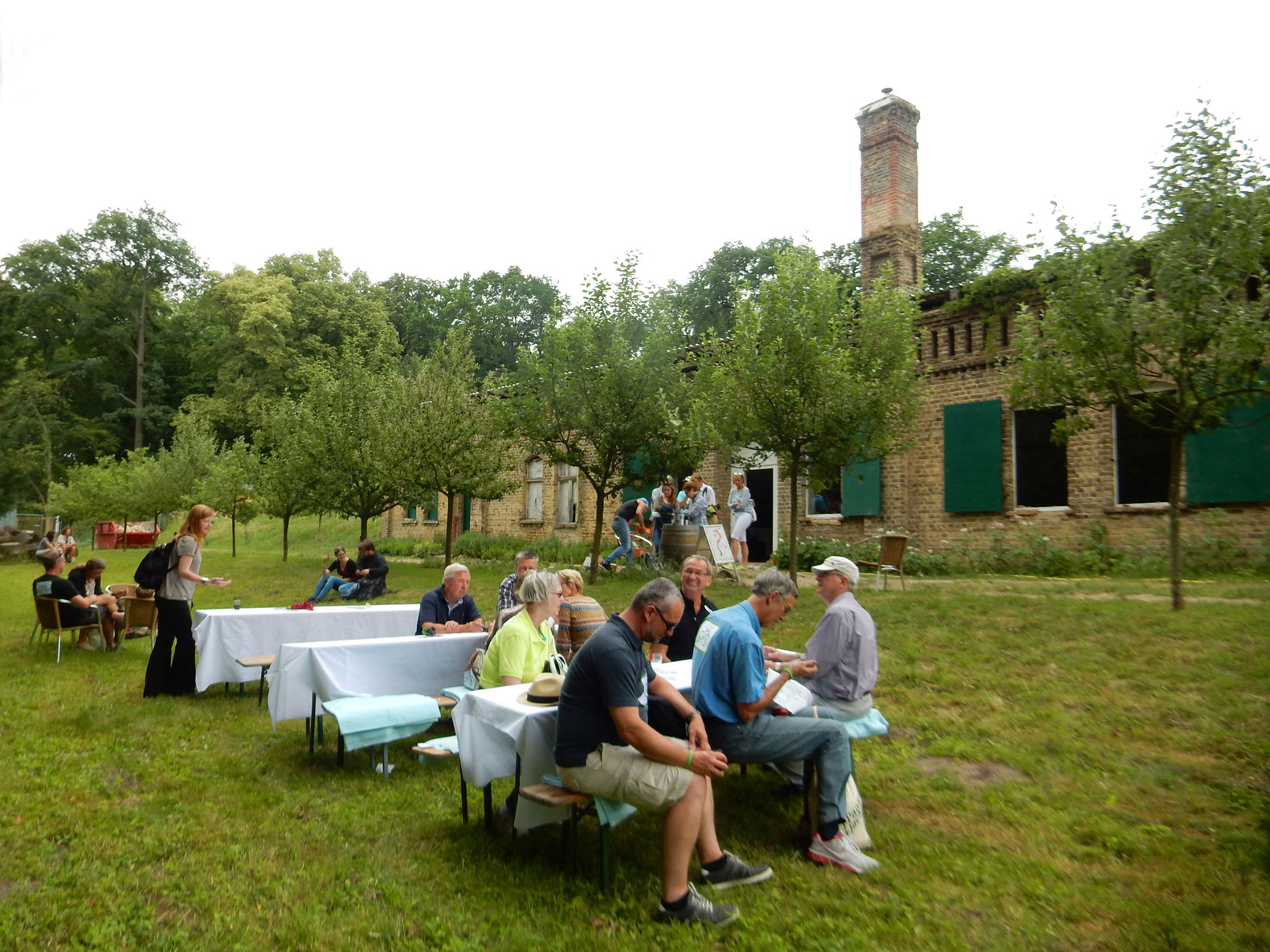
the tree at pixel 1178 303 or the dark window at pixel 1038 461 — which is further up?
the tree at pixel 1178 303

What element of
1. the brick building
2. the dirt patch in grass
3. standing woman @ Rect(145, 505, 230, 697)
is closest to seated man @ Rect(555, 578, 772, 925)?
the dirt patch in grass

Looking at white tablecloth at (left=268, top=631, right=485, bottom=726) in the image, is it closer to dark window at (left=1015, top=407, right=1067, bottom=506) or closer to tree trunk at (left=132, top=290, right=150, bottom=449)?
dark window at (left=1015, top=407, right=1067, bottom=506)

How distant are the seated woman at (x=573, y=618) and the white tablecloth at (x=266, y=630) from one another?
2582mm

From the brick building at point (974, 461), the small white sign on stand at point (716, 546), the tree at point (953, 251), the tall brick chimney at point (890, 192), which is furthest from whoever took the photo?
the tree at point (953, 251)

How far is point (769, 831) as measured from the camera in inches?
197

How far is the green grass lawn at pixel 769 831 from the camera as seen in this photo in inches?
149

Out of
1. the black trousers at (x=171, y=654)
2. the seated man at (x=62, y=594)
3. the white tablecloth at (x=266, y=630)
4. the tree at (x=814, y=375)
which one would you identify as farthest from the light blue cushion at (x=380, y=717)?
the tree at (x=814, y=375)

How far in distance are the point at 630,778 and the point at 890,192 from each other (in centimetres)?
1640

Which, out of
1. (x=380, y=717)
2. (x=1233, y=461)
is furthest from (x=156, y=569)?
(x=1233, y=461)

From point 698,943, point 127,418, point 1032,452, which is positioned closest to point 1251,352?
point 1032,452

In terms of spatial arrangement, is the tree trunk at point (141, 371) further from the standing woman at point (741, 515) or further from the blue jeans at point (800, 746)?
the blue jeans at point (800, 746)

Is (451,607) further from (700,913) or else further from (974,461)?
(974,461)

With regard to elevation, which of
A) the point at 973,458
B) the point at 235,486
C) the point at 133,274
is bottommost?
the point at 235,486

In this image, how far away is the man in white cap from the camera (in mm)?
5113
